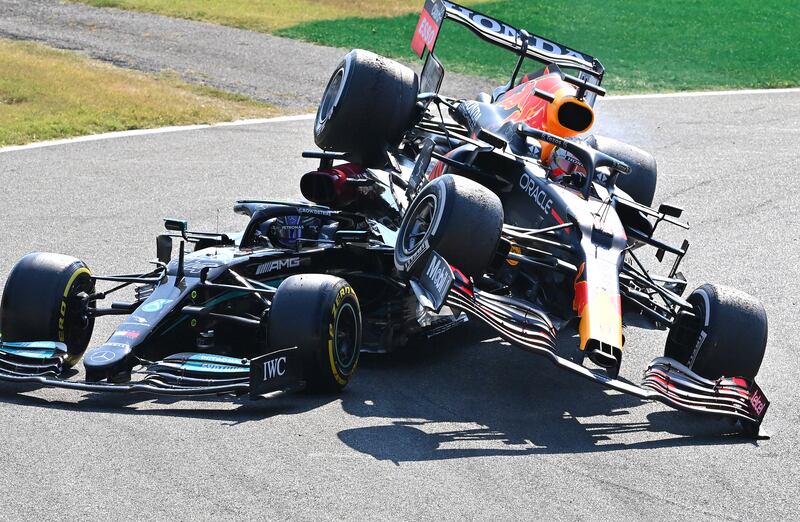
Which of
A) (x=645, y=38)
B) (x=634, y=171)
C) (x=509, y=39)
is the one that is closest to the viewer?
(x=634, y=171)

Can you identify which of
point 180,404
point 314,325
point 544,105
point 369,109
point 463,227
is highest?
point 544,105

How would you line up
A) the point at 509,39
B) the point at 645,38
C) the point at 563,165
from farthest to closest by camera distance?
the point at 645,38 → the point at 509,39 → the point at 563,165

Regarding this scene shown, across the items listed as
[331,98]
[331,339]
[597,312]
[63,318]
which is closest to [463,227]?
[597,312]

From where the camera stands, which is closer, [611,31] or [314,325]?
[314,325]

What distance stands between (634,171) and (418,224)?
127 inches

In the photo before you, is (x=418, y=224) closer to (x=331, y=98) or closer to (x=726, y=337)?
(x=726, y=337)

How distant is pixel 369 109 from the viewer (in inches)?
398

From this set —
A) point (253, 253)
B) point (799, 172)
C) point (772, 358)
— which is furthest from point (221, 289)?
point (799, 172)

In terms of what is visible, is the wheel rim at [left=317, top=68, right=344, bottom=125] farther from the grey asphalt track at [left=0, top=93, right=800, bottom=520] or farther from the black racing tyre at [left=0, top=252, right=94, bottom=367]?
the black racing tyre at [left=0, top=252, right=94, bottom=367]

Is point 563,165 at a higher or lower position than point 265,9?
higher

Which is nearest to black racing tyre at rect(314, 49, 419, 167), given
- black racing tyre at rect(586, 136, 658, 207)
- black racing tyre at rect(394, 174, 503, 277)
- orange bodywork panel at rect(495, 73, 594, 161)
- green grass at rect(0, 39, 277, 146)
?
orange bodywork panel at rect(495, 73, 594, 161)

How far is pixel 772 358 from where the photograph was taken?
949 cm

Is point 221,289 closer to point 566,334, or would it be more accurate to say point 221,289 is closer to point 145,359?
point 145,359

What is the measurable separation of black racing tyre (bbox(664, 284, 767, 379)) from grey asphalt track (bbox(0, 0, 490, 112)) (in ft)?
39.0
